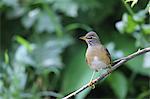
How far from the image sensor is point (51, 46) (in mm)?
3877

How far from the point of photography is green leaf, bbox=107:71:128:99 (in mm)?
3682

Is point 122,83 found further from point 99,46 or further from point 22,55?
point 99,46

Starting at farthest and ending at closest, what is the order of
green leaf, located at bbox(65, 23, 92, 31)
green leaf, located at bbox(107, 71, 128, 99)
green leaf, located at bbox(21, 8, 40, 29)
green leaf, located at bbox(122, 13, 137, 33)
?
1. green leaf, located at bbox(21, 8, 40, 29)
2. green leaf, located at bbox(65, 23, 92, 31)
3. green leaf, located at bbox(107, 71, 128, 99)
4. green leaf, located at bbox(122, 13, 137, 33)

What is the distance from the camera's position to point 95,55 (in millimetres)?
1987

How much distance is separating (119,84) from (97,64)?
5.93 ft

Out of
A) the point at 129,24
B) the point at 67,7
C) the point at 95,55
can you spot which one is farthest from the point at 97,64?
the point at 67,7

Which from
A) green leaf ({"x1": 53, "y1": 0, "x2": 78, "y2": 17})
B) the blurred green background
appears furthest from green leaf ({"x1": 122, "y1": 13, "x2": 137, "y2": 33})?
green leaf ({"x1": 53, "y1": 0, "x2": 78, "y2": 17})

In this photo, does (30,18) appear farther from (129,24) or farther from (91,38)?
(91,38)

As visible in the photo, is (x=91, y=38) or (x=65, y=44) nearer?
(x=91, y=38)

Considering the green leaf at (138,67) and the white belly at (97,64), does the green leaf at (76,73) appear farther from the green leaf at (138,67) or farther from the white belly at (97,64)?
the white belly at (97,64)

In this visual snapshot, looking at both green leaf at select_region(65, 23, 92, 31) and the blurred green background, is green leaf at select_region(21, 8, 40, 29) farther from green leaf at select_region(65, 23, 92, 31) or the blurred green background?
green leaf at select_region(65, 23, 92, 31)

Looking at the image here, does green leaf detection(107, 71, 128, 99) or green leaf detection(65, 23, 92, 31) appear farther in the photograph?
green leaf detection(65, 23, 92, 31)

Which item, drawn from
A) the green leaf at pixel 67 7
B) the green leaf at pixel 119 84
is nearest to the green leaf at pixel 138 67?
the green leaf at pixel 119 84

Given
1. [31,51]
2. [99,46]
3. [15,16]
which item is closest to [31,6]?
[15,16]
